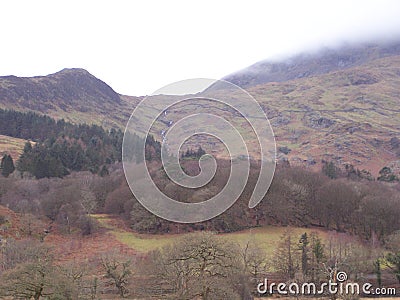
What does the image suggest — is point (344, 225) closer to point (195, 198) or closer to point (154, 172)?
point (195, 198)

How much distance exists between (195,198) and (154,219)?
7.66 metres

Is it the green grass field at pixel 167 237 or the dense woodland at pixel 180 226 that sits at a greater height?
the dense woodland at pixel 180 226

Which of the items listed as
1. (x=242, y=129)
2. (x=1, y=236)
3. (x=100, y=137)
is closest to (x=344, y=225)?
(x=1, y=236)

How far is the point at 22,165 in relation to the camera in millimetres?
87250

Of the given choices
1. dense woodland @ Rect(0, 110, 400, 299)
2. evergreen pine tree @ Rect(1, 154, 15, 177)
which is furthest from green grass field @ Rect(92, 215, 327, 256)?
evergreen pine tree @ Rect(1, 154, 15, 177)

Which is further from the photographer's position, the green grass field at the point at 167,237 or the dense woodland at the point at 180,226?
the green grass field at the point at 167,237

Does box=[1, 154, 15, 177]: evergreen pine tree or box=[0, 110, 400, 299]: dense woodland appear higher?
box=[1, 154, 15, 177]: evergreen pine tree

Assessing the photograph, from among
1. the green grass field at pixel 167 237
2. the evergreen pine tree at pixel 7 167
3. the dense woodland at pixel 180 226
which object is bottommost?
the green grass field at pixel 167 237

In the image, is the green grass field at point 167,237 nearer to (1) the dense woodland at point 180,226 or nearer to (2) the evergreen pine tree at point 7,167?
(1) the dense woodland at point 180,226

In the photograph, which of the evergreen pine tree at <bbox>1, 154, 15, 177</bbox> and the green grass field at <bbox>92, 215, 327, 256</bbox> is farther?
the evergreen pine tree at <bbox>1, 154, 15, 177</bbox>

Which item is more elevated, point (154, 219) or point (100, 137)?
point (100, 137)

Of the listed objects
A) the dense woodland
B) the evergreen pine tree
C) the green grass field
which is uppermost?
the evergreen pine tree

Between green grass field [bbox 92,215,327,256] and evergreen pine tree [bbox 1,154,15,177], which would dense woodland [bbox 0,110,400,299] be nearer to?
evergreen pine tree [bbox 1,154,15,177]

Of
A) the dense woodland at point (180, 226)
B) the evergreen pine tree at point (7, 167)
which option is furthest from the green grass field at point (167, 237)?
the evergreen pine tree at point (7, 167)
